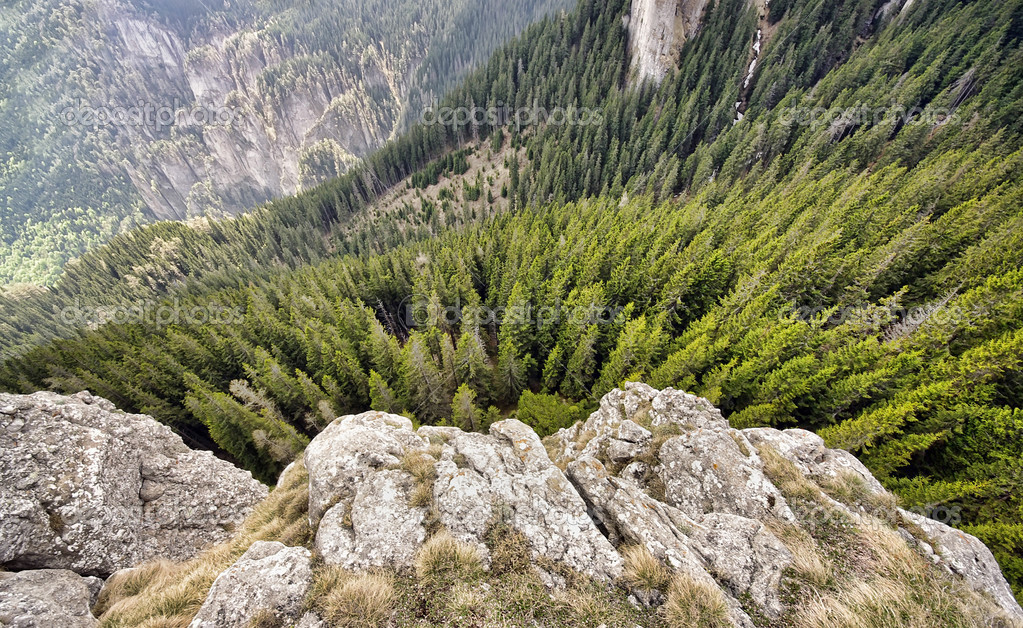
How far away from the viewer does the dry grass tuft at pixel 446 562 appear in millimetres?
8484

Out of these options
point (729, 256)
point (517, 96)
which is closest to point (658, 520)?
point (729, 256)

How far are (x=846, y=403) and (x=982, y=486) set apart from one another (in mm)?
7727

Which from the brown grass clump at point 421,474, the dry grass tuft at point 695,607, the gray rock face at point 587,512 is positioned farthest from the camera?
the brown grass clump at point 421,474

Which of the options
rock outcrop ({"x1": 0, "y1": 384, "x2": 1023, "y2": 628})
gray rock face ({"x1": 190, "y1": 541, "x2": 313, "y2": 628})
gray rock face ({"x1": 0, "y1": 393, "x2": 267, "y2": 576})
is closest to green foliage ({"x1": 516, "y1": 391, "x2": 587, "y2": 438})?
rock outcrop ({"x1": 0, "y1": 384, "x2": 1023, "y2": 628})

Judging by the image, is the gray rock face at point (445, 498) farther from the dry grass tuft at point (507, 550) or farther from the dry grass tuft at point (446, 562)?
the dry grass tuft at point (446, 562)

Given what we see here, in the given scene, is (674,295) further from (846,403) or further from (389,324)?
(389,324)

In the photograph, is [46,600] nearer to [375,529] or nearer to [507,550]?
[375,529]

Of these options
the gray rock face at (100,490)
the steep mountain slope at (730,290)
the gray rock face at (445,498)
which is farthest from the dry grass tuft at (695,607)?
the gray rock face at (100,490)

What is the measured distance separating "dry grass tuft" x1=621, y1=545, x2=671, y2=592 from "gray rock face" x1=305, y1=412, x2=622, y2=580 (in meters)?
0.33

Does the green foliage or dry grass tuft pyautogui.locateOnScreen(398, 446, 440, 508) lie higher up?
dry grass tuft pyautogui.locateOnScreen(398, 446, 440, 508)

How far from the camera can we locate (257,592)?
26.7 feet

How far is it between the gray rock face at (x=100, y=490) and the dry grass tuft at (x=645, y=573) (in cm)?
2170

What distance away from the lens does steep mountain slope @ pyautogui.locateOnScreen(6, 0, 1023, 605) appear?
2391 cm

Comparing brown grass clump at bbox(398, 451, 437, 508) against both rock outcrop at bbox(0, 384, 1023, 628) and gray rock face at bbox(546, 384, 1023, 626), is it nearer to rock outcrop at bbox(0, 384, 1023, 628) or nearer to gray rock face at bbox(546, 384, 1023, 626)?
rock outcrop at bbox(0, 384, 1023, 628)
